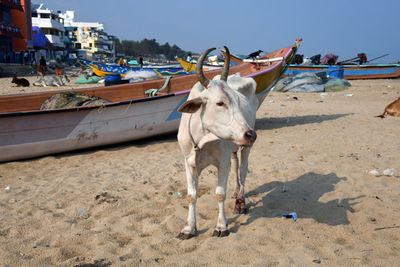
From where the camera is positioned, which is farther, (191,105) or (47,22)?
(47,22)

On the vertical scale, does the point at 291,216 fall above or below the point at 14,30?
below

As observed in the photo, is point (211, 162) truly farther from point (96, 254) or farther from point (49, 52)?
point (49, 52)

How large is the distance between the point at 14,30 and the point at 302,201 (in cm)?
4443

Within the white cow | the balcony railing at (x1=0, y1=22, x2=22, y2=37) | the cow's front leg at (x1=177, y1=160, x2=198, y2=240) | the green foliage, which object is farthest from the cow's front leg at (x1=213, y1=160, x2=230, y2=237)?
the green foliage

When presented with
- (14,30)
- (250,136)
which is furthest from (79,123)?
(14,30)

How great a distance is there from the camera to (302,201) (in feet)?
16.4

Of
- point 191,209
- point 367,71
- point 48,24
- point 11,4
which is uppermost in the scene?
point 11,4

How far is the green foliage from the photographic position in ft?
446

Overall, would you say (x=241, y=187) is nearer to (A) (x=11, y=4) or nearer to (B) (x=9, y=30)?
(B) (x=9, y=30)

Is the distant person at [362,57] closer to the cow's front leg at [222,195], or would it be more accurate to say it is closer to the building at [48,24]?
the cow's front leg at [222,195]

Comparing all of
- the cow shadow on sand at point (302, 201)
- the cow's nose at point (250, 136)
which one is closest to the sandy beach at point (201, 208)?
the cow shadow on sand at point (302, 201)

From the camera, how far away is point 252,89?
16.5ft

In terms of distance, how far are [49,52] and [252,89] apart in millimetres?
66912

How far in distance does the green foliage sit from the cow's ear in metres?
132
